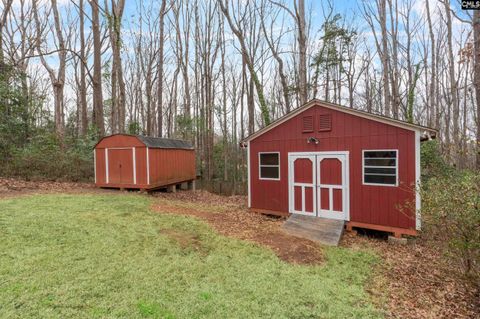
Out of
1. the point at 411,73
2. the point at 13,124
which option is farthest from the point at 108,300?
the point at 411,73

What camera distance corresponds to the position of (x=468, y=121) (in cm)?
2131

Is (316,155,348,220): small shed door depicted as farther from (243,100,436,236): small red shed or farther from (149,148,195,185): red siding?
(149,148,195,185): red siding

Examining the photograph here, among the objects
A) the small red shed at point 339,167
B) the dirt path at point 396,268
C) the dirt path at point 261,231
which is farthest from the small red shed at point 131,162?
the small red shed at point 339,167

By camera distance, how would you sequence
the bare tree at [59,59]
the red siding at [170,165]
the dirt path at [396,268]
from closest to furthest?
the dirt path at [396,268] → the red siding at [170,165] → the bare tree at [59,59]

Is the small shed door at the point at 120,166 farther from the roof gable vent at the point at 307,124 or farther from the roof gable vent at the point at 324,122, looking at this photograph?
the roof gable vent at the point at 324,122

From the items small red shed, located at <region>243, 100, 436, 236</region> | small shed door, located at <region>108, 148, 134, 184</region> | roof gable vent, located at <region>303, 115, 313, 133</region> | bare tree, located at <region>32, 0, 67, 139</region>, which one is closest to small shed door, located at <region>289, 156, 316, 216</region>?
small red shed, located at <region>243, 100, 436, 236</region>

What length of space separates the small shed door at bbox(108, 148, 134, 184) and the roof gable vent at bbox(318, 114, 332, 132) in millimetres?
7457

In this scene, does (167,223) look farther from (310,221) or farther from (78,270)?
(310,221)

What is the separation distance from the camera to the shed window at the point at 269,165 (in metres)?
8.43

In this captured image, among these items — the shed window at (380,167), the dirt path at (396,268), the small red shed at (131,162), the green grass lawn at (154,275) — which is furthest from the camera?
the small red shed at (131,162)

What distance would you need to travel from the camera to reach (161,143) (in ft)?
39.2

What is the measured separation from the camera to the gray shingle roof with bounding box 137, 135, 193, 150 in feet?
35.7

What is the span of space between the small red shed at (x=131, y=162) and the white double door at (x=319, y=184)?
584cm

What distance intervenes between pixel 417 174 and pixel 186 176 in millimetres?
10399
